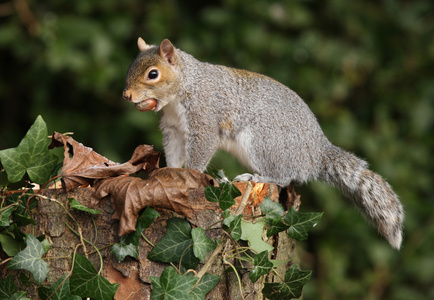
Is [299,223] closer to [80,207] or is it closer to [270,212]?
[270,212]

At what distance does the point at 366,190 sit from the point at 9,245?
946 millimetres

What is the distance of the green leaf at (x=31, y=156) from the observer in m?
1.08

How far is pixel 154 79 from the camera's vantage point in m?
1.52

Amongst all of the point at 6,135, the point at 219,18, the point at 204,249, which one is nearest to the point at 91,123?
the point at 6,135

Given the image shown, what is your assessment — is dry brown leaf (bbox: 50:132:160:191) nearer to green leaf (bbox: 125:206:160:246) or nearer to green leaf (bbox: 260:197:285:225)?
green leaf (bbox: 125:206:160:246)

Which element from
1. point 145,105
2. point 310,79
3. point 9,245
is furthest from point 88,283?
point 310,79

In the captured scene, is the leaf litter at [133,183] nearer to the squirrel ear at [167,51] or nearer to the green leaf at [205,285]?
the green leaf at [205,285]

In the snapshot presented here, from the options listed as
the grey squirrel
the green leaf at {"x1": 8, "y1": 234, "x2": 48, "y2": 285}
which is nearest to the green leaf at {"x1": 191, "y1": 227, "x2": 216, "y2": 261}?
the green leaf at {"x1": 8, "y1": 234, "x2": 48, "y2": 285}

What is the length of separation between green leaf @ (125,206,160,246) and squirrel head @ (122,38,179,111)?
0.54m

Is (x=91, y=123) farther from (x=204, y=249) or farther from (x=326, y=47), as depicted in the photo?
(x=204, y=249)

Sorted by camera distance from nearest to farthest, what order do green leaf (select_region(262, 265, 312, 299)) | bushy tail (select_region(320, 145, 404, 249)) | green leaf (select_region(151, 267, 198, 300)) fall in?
1. green leaf (select_region(151, 267, 198, 300))
2. green leaf (select_region(262, 265, 312, 299))
3. bushy tail (select_region(320, 145, 404, 249))

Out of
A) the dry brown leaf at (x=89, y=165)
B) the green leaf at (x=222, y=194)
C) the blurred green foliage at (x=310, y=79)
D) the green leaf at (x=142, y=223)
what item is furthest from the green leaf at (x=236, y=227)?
the blurred green foliage at (x=310, y=79)

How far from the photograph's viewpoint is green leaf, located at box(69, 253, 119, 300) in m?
0.98

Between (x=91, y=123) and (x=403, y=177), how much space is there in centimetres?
144
